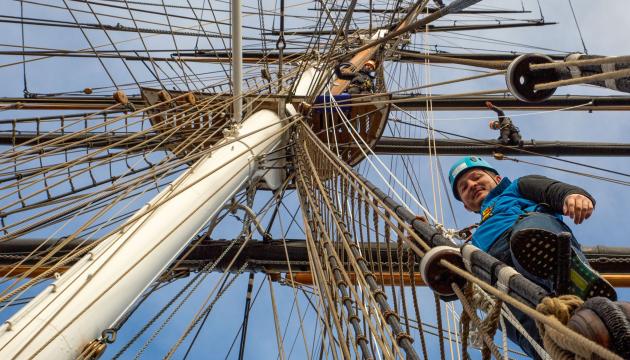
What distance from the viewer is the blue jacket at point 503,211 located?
96.3 inches

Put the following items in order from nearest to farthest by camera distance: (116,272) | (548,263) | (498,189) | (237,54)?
1. (548,263)
2. (116,272)
3. (498,189)
4. (237,54)

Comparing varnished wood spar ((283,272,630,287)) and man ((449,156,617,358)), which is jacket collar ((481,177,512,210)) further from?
varnished wood spar ((283,272,630,287))

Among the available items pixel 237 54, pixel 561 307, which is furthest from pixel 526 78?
pixel 237 54

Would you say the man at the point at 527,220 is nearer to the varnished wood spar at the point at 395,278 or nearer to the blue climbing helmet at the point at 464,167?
the blue climbing helmet at the point at 464,167

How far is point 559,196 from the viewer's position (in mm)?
2127

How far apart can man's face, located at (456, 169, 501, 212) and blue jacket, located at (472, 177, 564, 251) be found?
0.24 meters

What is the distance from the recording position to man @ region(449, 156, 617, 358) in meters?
1.84

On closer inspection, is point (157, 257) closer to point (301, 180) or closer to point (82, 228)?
point (82, 228)

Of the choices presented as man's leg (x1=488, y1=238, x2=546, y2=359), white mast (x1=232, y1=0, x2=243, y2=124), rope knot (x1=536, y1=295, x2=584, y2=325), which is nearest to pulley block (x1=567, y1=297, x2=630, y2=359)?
rope knot (x1=536, y1=295, x2=584, y2=325)

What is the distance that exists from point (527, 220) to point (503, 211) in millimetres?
366

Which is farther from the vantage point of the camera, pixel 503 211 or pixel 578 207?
pixel 503 211

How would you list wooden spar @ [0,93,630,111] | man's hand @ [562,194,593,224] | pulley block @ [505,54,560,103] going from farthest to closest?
wooden spar @ [0,93,630,111], pulley block @ [505,54,560,103], man's hand @ [562,194,593,224]

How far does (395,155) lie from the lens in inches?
408

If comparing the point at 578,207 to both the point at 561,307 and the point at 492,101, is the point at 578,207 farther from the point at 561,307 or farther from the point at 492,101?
the point at 492,101
